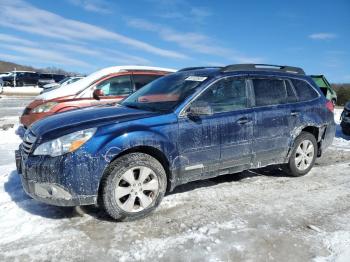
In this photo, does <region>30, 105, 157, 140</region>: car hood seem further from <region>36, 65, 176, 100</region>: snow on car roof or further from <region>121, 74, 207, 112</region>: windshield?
<region>36, 65, 176, 100</region>: snow on car roof

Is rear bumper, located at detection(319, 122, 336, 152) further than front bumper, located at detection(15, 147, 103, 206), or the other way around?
rear bumper, located at detection(319, 122, 336, 152)

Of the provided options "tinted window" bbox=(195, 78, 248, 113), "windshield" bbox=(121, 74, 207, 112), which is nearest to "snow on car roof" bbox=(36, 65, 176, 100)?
"windshield" bbox=(121, 74, 207, 112)

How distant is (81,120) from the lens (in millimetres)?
4242

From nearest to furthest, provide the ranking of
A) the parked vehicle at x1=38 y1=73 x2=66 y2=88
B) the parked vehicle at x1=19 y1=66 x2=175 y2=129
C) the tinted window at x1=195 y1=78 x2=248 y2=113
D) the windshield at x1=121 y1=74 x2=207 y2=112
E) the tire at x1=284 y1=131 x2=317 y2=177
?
the windshield at x1=121 y1=74 x2=207 y2=112 → the tinted window at x1=195 y1=78 x2=248 y2=113 → the tire at x1=284 y1=131 x2=317 y2=177 → the parked vehicle at x1=19 y1=66 x2=175 y2=129 → the parked vehicle at x1=38 y1=73 x2=66 y2=88

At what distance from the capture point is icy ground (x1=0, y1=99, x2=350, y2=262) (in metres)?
3.48

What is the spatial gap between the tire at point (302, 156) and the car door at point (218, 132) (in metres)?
1.12

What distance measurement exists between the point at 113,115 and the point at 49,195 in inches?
44.6

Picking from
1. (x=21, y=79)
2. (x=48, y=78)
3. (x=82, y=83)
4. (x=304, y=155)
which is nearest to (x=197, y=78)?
(x=304, y=155)

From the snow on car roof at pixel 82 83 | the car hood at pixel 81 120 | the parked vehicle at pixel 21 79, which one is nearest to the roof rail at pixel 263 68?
the car hood at pixel 81 120

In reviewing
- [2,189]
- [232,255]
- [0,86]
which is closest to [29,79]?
[0,86]

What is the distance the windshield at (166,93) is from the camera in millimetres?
4727

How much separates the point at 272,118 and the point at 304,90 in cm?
110

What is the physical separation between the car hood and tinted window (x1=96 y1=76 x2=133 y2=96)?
3.68 m

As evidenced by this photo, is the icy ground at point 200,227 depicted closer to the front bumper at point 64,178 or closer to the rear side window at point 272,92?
the front bumper at point 64,178
